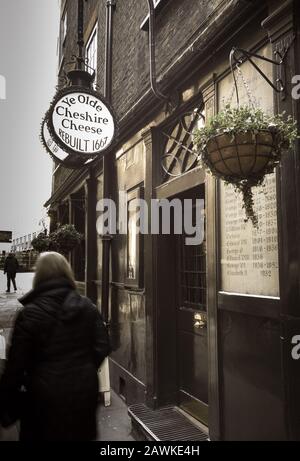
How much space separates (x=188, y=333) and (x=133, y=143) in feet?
11.1

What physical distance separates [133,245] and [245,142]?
13.5 feet

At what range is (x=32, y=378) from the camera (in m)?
2.71

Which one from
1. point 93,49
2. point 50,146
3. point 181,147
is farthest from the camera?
point 93,49

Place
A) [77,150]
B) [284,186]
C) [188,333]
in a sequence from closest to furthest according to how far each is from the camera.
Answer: [284,186] < [188,333] < [77,150]

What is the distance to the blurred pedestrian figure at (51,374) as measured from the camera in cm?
266

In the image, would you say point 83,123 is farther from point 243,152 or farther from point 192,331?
point 243,152

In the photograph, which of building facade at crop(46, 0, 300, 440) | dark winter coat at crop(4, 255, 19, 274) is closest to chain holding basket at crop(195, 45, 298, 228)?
building facade at crop(46, 0, 300, 440)

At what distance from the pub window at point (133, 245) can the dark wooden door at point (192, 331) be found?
0.81m

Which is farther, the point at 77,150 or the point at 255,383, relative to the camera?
the point at 77,150

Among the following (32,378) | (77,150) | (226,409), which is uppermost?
(77,150)

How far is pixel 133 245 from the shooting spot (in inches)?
261

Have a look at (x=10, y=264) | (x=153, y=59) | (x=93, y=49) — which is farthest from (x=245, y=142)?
(x=10, y=264)

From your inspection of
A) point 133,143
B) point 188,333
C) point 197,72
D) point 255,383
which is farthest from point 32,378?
point 133,143
